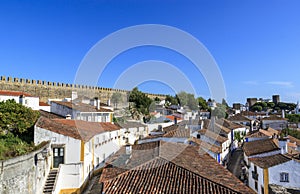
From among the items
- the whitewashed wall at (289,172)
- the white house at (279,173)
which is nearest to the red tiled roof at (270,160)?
the white house at (279,173)

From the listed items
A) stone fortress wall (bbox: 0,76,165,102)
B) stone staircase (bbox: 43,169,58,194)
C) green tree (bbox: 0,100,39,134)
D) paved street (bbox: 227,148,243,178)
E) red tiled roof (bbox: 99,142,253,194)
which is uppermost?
stone fortress wall (bbox: 0,76,165,102)

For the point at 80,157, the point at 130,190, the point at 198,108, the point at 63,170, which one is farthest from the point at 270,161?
the point at 198,108

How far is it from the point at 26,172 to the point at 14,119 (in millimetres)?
5992

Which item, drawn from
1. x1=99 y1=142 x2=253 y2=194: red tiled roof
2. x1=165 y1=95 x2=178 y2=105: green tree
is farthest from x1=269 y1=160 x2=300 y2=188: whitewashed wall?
x1=165 y1=95 x2=178 y2=105: green tree

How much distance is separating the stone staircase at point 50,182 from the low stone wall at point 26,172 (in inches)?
10.2

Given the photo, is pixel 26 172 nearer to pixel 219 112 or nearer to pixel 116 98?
pixel 116 98

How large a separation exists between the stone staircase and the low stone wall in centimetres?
26

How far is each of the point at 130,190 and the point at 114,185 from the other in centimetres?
70

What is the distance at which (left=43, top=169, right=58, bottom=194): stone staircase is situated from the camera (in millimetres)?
11707

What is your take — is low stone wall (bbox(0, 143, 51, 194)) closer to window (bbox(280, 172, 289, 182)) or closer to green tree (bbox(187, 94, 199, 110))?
window (bbox(280, 172, 289, 182))

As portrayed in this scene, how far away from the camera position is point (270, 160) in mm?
14492

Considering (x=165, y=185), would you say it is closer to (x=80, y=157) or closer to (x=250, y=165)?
(x=80, y=157)

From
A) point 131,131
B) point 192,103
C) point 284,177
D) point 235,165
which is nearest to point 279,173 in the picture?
point 284,177

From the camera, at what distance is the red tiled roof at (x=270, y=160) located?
13531 millimetres
